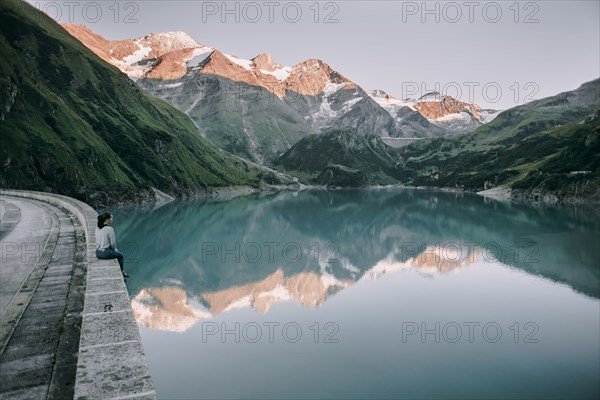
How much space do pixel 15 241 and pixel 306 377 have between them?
77.6 feet

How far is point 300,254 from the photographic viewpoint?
231 feet

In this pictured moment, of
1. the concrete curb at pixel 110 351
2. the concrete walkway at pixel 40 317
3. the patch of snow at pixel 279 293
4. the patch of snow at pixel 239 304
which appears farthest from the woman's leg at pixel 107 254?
the patch of snow at pixel 279 293

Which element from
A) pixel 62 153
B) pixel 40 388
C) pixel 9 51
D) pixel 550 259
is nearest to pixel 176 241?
pixel 550 259

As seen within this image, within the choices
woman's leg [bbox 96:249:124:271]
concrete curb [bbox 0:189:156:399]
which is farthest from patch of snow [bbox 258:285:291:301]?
concrete curb [bbox 0:189:156:399]

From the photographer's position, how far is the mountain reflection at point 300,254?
43.3 metres

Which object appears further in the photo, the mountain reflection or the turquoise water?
the mountain reflection

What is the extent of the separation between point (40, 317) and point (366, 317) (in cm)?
2762

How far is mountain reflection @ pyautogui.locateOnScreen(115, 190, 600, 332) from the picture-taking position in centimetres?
4334

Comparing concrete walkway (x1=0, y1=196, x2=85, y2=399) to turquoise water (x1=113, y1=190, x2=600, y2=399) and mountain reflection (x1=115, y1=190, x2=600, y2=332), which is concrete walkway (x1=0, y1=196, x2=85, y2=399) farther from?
mountain reflection (x1=115, y1=190, x2=600, y2=332)

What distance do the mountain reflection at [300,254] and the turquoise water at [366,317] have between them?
368 millimetres

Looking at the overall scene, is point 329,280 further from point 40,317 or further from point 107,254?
point 40,317

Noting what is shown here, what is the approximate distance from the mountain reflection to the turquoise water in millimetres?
368

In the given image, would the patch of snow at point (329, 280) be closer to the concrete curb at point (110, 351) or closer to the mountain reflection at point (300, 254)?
the mountain reflection at point (300, 254)

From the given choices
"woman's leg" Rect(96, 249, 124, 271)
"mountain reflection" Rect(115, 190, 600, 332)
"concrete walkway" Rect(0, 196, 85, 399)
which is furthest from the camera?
"mountain reflection" Rect(115, 190, 600, 332)
